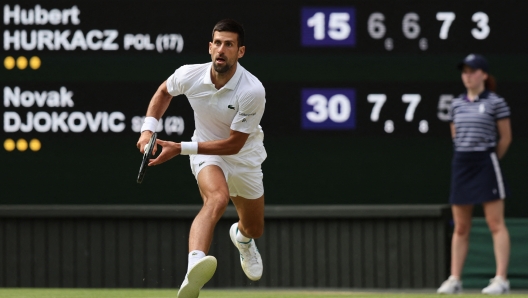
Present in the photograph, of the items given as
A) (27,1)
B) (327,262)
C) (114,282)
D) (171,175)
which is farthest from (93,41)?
(327,262)

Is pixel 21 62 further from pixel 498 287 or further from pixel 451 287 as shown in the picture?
pixel 498 287

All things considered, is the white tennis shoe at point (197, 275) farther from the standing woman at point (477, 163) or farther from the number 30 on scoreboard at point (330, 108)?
the number 30 on scoreboard at point (330, 108)

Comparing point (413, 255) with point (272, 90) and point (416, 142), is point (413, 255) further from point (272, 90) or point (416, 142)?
point (272, 90)

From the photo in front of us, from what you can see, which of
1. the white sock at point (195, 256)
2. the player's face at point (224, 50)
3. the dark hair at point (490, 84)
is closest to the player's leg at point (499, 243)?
the dark hair at point (490, 84)

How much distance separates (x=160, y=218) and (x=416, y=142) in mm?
1769

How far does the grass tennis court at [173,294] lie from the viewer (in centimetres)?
730

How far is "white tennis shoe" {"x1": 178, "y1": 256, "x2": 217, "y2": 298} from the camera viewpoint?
5.70 m

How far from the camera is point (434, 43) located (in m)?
7.95

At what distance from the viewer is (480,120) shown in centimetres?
750

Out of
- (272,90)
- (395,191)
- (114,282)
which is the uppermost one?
(272,90)

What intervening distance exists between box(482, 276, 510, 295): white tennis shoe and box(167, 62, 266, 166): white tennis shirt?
1842mm

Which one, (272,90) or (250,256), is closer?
(250,256)

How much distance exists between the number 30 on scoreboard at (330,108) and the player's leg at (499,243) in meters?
1.09

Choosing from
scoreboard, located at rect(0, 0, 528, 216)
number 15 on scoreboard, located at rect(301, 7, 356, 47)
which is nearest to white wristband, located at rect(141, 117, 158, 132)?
scoreboard, located at rect(0, 0, 528, 216)
